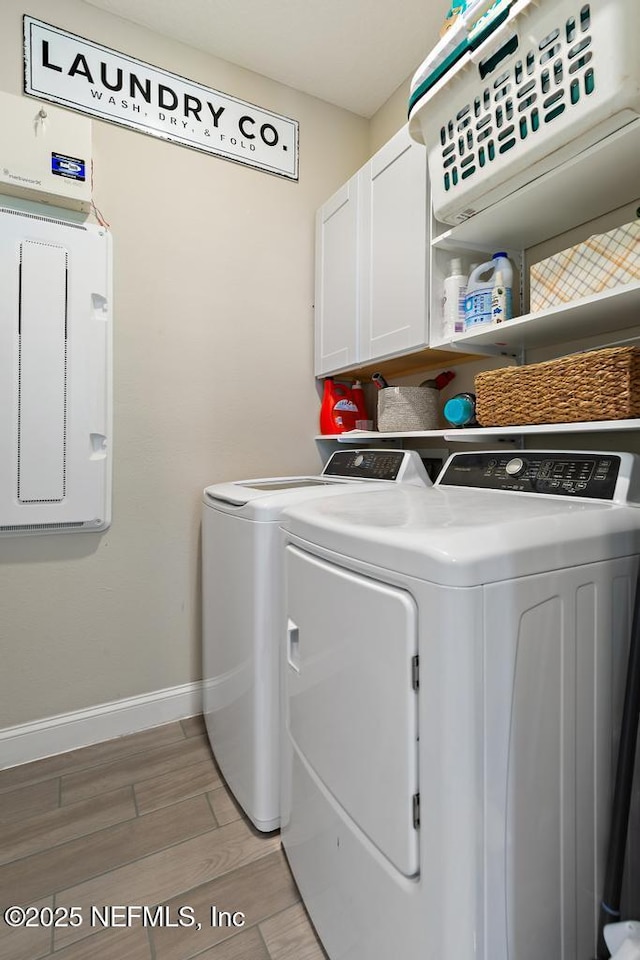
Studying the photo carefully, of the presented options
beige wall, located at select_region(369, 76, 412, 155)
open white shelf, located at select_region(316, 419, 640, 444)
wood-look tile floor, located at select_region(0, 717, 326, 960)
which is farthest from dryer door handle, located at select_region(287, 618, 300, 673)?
beige wall, located at select_region(369, 76, 412, 155)

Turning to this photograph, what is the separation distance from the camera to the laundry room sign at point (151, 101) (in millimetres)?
1842

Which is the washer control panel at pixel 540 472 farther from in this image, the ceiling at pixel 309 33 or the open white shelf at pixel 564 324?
the ceiling at pixel 309 33

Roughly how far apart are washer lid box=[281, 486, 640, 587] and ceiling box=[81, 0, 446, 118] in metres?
2.13

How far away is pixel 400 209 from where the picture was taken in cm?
182

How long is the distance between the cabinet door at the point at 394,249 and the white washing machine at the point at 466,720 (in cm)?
98

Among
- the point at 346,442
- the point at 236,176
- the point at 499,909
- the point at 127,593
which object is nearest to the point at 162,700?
the point at 127,593

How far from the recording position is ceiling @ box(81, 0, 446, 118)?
6.32 feet

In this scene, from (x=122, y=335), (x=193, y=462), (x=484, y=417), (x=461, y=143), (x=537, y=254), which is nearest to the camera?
(x=461, y=143)

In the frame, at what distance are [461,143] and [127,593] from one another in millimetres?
2076

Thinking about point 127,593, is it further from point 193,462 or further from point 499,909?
point 499,909

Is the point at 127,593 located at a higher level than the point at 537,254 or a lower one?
lower

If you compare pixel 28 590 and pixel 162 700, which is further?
pixel 162 700

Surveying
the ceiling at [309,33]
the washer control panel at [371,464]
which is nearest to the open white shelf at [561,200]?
the washer control panel at [371,464]

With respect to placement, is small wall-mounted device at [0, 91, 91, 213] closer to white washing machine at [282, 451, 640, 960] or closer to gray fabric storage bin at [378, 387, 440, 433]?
gray fabric storage bin at [378, 387, 440, 433]
